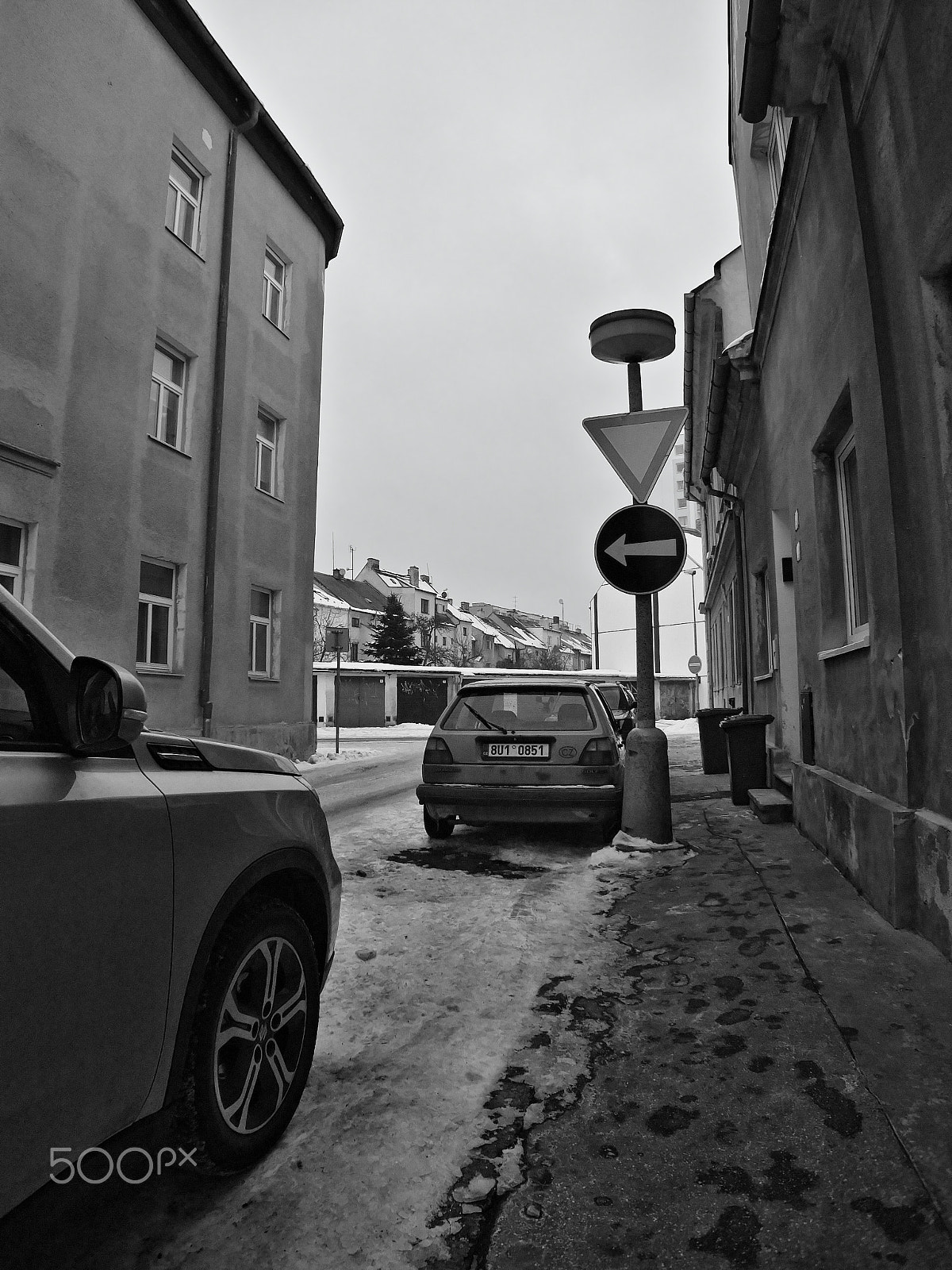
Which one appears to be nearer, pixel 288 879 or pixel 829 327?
pixel 288 879

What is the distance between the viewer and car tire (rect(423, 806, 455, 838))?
726cm

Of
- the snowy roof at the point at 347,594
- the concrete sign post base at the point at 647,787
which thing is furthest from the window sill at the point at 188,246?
the snowy roof at the point at 347,594

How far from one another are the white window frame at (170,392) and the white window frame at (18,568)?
9.33 ft

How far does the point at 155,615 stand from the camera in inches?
509

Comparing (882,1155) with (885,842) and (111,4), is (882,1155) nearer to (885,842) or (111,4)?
(885,842)

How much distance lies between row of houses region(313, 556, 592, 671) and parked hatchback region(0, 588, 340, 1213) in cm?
4533

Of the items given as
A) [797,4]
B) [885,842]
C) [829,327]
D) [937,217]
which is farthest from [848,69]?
[885,842]

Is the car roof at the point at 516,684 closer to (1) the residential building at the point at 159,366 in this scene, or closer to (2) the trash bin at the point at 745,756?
(2) the trash bin at the point at 745,756

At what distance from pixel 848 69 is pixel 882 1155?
5.68 metres

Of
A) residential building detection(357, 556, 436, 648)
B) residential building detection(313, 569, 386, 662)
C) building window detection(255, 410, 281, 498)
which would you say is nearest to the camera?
building window detection(255, 410, 281, 498)

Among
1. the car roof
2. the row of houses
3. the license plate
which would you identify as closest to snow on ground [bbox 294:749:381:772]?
the car roof

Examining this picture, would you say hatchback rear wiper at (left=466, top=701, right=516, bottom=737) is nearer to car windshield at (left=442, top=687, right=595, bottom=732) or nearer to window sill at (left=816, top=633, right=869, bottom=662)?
car windshield at (left=442, top=687, right=595, bottom=732)

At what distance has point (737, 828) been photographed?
7.40m

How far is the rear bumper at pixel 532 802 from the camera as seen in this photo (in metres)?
6.66
